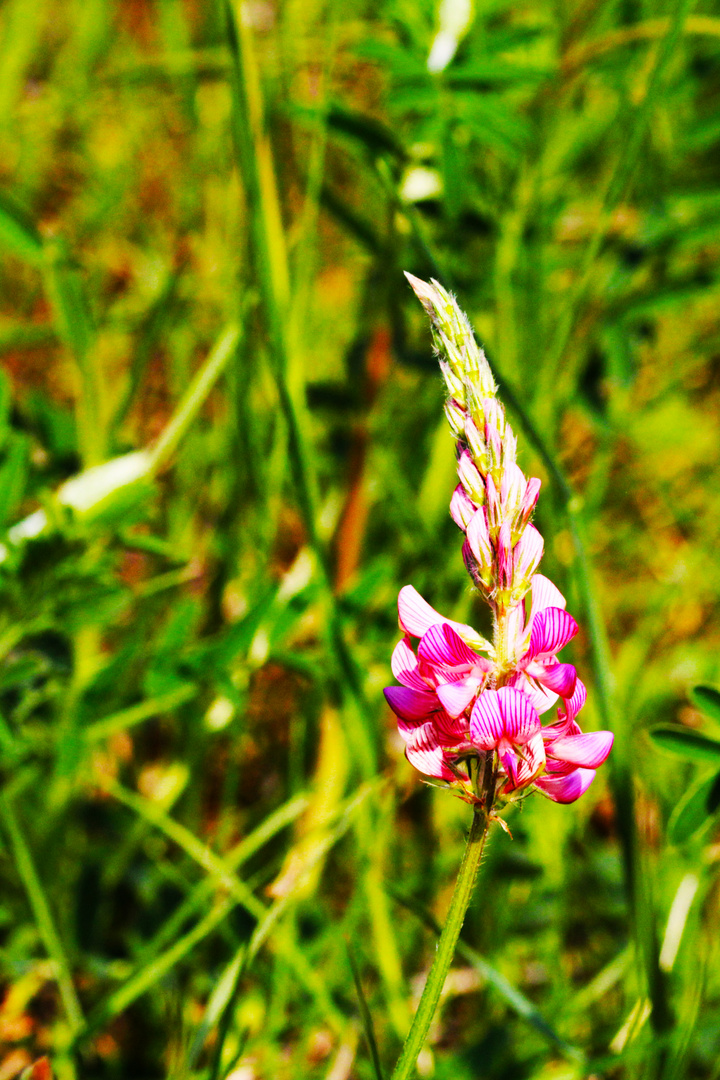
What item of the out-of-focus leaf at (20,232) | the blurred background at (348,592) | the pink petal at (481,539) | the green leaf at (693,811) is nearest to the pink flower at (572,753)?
the pink petal at (481,539)

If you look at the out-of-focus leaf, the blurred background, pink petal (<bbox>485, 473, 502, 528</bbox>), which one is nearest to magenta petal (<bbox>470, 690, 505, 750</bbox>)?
pink petal (<bbox>485, 473, 502, 528</bbox>)

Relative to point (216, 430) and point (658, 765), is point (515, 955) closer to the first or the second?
point (658, 765)

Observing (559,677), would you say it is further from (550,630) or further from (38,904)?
(38,904)

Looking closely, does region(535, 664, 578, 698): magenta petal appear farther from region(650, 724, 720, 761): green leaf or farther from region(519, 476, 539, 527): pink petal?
region(650, 724, 720, 761): green leaf

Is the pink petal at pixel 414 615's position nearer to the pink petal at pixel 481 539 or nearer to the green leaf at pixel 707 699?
the pink petal at pixel 481 539

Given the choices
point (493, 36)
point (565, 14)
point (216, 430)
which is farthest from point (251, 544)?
point (565, 14)

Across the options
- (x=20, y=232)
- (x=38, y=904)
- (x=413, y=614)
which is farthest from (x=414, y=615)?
(x=20, y=232)
